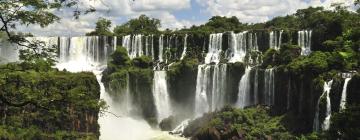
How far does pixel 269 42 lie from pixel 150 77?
1189cm

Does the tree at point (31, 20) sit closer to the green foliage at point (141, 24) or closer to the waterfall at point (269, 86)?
the waterfall at point (269, 86)

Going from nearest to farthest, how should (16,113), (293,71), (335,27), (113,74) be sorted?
(16,113) → (293,71) → (335,27) → (113,74)

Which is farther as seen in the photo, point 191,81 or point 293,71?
point 191,81

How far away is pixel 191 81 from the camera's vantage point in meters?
53.1

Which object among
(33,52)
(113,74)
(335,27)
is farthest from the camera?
(113,74)

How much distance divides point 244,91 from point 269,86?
10.5ft

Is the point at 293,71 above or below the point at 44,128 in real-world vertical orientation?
above

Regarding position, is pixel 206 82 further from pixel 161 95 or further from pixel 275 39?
pixel 275 39

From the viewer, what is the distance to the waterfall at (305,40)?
5047cm

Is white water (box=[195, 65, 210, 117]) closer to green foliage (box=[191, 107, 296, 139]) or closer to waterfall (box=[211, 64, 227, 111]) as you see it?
waterfall (box=[211, 64, 227, 111])

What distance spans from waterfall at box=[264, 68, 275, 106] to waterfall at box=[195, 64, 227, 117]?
4.98 m

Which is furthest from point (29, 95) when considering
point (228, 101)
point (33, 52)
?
point (228, 101)

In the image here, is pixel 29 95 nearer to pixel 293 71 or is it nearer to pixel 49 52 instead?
pixel 49 52

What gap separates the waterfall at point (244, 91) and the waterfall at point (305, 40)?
5736 mm
